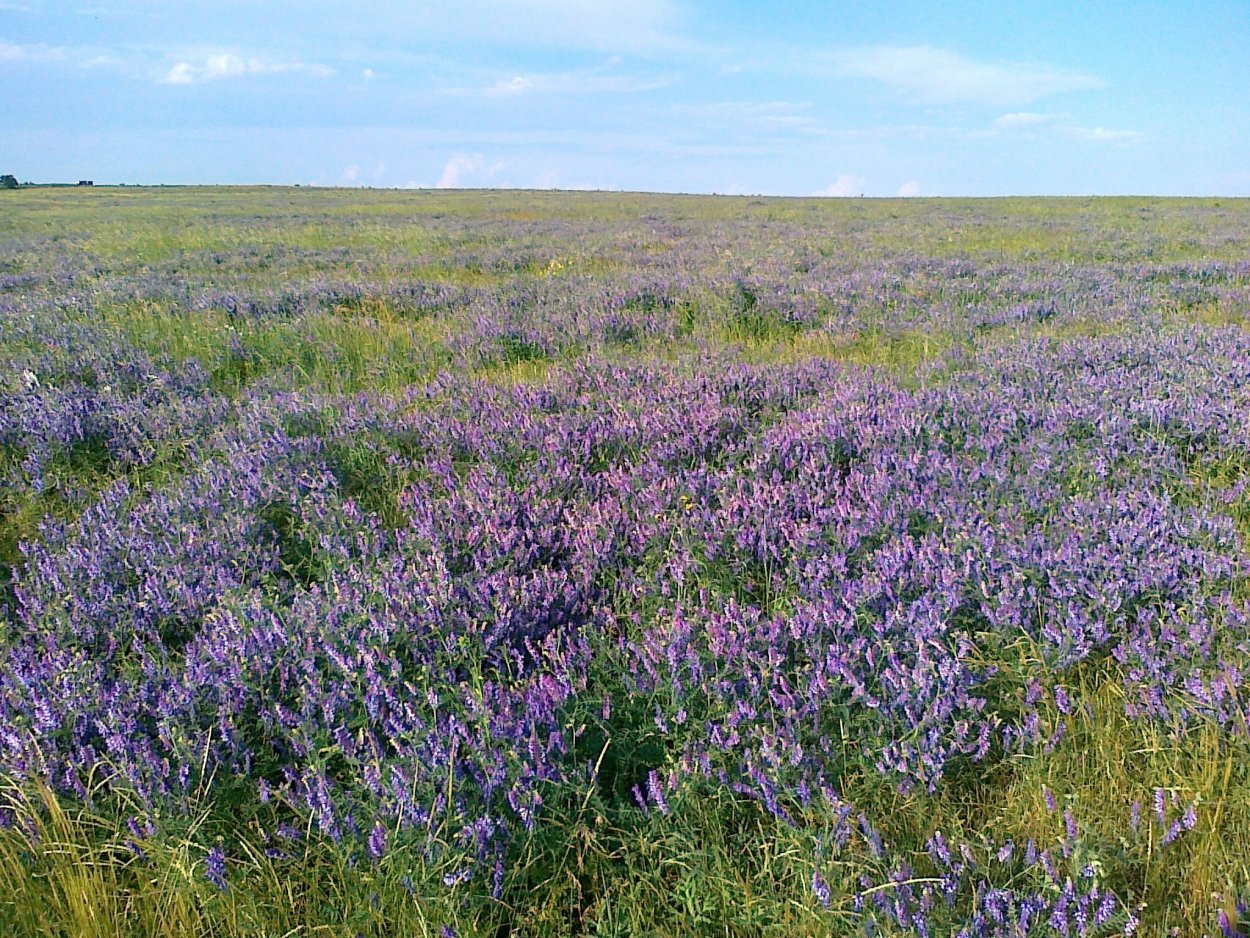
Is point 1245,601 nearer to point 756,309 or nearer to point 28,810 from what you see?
point 28,810

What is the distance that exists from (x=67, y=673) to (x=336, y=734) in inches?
32.4

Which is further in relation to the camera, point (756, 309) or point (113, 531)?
point (756, 309)

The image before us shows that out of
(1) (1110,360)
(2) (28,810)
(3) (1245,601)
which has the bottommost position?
(2) (28,810)

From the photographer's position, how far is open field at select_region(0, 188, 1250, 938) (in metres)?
1.55

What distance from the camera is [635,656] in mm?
2164

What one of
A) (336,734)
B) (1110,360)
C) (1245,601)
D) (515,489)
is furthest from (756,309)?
(336,734)

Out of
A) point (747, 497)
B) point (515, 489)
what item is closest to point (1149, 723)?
point (747, 497)

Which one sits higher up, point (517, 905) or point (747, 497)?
point (747, 497)

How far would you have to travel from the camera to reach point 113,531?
2.82m

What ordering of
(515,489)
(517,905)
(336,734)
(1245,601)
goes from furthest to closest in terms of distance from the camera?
(515,489) → (1245,601) → (336,734) → (517,905)

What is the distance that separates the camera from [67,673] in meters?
1.97

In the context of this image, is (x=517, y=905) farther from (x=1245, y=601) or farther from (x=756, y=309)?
(x=756, y=309)

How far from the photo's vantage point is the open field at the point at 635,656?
1.55 m

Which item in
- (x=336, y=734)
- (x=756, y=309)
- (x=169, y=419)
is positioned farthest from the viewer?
(x=756, y=309)
